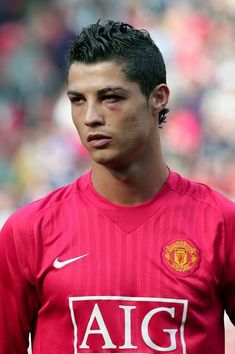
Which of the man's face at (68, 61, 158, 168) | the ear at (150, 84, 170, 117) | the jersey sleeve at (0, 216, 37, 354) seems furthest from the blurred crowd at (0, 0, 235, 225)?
the man's face at (68, 61, 158, 168)

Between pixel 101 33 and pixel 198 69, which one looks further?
pixel 198 69

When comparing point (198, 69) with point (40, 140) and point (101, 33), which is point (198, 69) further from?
point (101, 33)

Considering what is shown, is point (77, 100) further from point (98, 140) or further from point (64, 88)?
point (64, 88)

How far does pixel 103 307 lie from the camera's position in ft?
9.55

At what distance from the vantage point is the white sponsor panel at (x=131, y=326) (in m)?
2.90

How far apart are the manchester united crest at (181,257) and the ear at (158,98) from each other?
1.49 ft

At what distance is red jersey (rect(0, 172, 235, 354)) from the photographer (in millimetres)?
2908

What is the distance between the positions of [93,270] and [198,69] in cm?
440

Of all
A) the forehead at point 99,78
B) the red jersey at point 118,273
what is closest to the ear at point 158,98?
the forehead at point 99,78

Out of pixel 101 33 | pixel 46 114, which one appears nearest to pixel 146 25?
pixel 46 114

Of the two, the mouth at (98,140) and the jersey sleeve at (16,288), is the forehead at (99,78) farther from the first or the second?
the jersey sleeve at (16,288)

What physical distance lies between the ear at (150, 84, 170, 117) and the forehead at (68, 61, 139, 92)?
0.12 meters

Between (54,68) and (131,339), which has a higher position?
(54,68)

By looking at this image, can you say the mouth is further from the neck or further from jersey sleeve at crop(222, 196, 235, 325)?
jersey sleeve at crop(222, 196, 235, 325)
